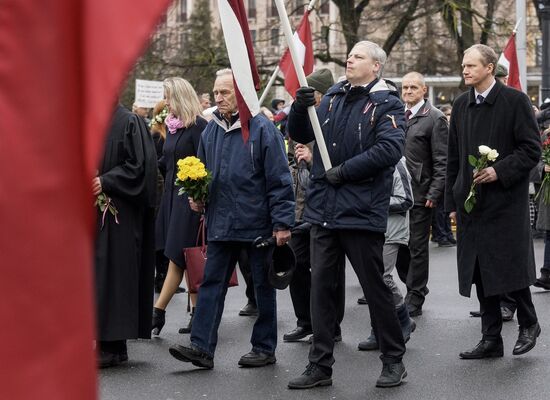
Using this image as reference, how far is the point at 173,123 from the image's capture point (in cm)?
963

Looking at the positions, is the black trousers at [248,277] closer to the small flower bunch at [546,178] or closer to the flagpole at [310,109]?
the small flower bunch at [546,178]

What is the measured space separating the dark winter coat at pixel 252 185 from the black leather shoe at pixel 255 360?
2.67 feet

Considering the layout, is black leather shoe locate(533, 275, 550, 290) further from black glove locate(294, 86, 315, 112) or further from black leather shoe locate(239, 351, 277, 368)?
black glove locate(294, 86, 315, 112)

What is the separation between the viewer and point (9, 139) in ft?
5.93

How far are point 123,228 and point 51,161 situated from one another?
617 cm

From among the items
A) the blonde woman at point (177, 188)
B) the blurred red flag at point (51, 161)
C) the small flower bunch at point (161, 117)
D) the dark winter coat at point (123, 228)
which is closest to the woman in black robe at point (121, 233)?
the dark winter coat at point (123, 228)

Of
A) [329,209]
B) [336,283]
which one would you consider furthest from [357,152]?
[336,283]

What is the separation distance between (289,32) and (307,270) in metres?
2.71

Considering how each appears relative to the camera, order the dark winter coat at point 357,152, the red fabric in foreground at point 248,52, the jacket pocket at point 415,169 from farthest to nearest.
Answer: the jacket pocket at point 415,169 → the dark winter coat at point 357,152 → the red fabric in foreground at point 248,52

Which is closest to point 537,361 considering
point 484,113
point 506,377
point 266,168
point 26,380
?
point 506,377

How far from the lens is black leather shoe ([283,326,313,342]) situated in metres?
8.74

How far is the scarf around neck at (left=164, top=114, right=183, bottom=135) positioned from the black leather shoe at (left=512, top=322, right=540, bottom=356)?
328 centimetres

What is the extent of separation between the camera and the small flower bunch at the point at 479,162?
754 centimetres

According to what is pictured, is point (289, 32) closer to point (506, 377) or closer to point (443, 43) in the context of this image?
point (506, 377)
